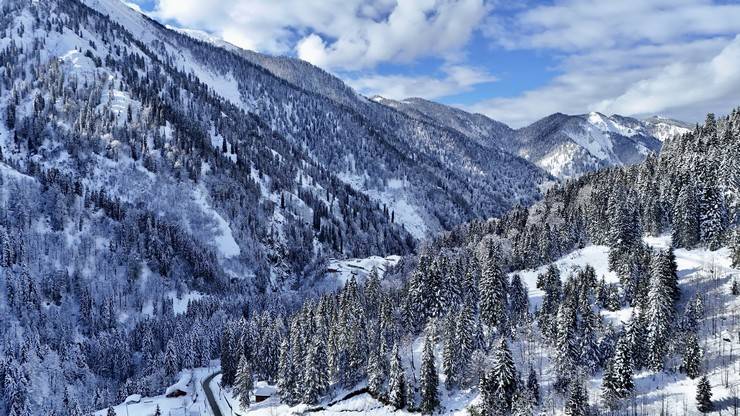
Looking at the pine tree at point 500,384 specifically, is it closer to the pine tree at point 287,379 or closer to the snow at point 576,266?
the snow at point 576,266

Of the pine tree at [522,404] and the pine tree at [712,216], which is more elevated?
the pine tree at [712,216]

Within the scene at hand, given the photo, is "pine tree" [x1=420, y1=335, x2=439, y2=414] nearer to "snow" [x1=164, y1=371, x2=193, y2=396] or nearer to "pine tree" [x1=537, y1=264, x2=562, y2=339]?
"pine tree" [x1=537, y1=264, x2=562, y2=339]

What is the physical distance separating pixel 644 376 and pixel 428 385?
37.2 meters

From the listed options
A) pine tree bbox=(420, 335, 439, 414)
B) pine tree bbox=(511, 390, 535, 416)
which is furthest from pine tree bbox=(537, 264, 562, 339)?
pine tree bbox=(420, 335, 439, 414)

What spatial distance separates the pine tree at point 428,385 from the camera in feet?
301

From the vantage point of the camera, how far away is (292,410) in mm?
103375

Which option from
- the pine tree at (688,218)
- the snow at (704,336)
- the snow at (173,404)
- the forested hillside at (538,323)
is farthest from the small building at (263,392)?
the pine tree at (688,218)

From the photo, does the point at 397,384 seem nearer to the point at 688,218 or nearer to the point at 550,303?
the point at 550,303

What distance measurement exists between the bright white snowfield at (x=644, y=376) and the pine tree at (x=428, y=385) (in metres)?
2.53

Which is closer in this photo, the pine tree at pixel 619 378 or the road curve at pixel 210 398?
the pine tree at pixel 619 378

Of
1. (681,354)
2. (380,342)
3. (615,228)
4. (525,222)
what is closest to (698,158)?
(615,228)

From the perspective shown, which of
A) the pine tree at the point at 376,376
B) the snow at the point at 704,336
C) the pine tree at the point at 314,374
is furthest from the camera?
the pine tree at the point at 314,374

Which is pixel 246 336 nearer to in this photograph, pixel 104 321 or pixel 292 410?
pixel 292 410

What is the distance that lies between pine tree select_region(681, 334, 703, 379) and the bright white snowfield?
4.79 feet
